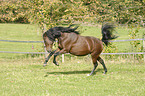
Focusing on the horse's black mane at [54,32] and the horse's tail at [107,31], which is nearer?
the horse's black mane at [54,32]

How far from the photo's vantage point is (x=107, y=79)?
7.45 meters

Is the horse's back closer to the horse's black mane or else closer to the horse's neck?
the horse's neck

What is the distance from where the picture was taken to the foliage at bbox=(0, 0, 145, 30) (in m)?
11.5

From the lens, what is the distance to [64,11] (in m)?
11.6

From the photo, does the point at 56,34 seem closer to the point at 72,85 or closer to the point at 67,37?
the point at 67,37

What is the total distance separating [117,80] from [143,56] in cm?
420

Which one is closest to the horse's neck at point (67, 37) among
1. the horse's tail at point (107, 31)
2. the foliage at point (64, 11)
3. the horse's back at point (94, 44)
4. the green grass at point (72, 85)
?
the horse's back at point (94, 44)

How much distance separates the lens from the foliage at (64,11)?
11.5 metres

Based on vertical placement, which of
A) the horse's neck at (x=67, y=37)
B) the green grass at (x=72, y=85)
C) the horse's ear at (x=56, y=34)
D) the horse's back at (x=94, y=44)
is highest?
the horse's ear at (x=56, y=34)

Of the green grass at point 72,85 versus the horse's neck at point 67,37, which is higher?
the horse's neck at point 67,37

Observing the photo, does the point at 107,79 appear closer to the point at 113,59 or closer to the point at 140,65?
the point at 140,65

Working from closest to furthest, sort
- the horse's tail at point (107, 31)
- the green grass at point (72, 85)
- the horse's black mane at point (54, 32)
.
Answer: the green grass at point (72, 85) < the horse's black mane at point (54, 32) < the horse's tail at point (107, 31)

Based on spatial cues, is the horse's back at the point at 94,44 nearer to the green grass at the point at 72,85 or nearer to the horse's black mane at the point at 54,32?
the horse's black mane at the point at 54,32

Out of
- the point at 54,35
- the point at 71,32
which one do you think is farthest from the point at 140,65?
the point at 54,35
